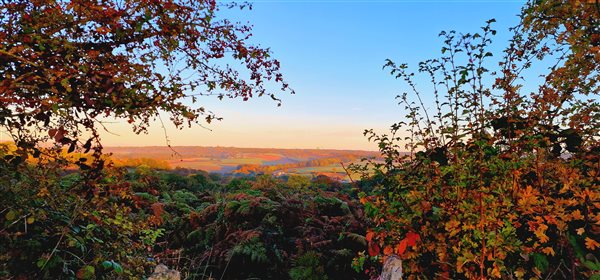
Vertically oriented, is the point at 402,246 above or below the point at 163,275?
above

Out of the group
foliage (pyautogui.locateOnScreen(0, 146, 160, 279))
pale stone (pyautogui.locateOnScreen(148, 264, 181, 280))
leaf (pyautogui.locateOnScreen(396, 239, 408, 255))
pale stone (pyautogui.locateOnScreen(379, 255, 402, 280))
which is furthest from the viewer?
pale stone (pyautogui.locateOnScreen(148, 264, 181, 280))

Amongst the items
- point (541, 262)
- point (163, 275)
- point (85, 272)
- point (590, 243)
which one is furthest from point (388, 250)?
point (85, 272)

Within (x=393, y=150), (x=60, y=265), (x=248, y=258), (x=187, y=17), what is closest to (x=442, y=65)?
(x=393, y=150)

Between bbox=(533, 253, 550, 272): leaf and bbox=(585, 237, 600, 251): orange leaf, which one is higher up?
bbox=(585, 237, 600, 251): orange leaf

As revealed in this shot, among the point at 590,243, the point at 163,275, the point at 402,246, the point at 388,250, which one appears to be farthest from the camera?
the point at 163,275

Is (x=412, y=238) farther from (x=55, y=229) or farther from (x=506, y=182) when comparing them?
(x=55, y=229)

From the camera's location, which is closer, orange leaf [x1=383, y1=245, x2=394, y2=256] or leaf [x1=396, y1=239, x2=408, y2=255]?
leaf [x1=396, y1=239, x2=408, y2=255]

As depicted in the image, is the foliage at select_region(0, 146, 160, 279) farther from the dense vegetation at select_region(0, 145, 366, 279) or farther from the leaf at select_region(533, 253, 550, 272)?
the leaf at select_region(533, 253, 550, 272)

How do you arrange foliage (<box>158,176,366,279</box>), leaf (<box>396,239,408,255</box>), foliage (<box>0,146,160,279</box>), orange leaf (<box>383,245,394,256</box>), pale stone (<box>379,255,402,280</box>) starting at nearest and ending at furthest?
pale stone (<box>379,255,402,280</box>), leaf (<box>396,239,408,255</box>), orange leaf (<box>383,245,394,256</box>), foliage (<box>0,146,160,279</box>), foliage (<box>158,176,366,279</box>)

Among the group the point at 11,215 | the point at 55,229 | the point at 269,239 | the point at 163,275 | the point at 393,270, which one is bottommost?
the point at 163,275

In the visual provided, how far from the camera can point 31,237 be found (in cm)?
442

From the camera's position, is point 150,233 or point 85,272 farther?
point 150,233


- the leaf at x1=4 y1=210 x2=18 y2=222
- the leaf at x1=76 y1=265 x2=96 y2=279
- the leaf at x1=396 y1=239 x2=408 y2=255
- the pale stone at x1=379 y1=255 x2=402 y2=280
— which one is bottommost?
the leaf at x1=76 y1=265 x2=96 y2=279

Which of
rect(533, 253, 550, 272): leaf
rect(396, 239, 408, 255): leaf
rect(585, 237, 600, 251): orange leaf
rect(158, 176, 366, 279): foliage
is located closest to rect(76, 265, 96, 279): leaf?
rect(158, 176, 366, 279): foliage
